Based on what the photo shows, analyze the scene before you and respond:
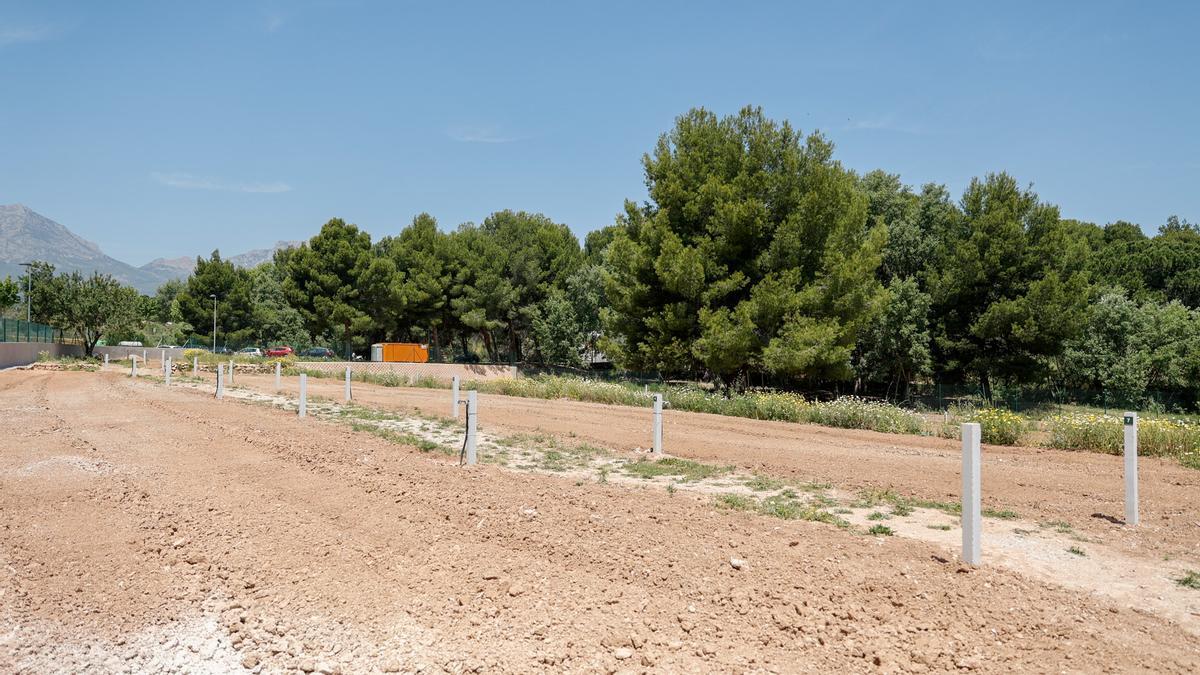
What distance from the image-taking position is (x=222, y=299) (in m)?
79.2

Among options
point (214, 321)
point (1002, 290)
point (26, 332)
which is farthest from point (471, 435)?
point (214, 321)

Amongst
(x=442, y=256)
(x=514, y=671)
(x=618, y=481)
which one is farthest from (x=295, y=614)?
(x=442, y=256)

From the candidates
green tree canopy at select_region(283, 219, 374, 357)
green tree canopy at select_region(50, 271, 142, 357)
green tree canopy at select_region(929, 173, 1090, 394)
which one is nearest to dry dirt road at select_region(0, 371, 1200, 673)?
green tree canopy at select_region(929, 173, 1090, 394)

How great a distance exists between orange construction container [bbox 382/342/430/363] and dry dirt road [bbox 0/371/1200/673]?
4918cm

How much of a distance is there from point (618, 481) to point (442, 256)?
Answer: 57213 mm

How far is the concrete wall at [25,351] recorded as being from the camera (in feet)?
158

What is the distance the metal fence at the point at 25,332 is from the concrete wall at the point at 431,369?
2103 cm

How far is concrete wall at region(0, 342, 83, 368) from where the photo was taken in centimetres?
4806

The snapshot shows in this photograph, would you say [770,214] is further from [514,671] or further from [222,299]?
[222,299]

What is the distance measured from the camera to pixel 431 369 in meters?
55.8

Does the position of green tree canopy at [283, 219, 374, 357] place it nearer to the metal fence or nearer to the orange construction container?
the orange construction container

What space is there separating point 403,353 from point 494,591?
2152 inches

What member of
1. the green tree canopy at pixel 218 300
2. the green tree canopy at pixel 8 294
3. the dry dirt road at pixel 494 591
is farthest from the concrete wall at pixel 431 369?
the green tree canopy at pixel 8 294

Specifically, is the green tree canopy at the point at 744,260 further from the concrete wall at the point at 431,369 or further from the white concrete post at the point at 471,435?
the white concrete post at the point at 471,435
